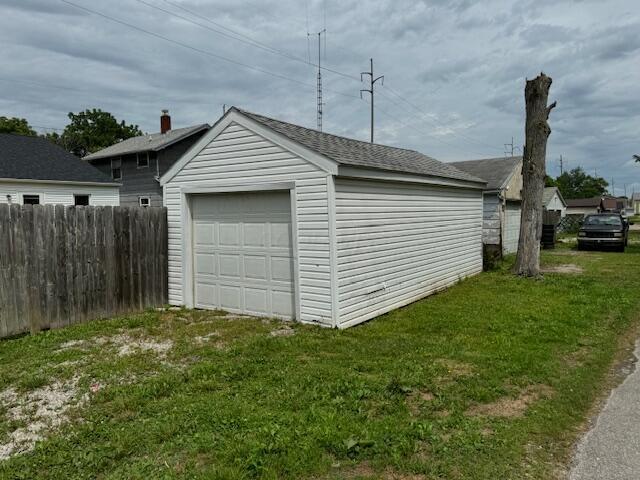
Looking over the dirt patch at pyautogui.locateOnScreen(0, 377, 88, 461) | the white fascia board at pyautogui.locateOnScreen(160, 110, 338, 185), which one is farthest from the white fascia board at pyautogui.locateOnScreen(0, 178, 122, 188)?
the dirt patch at pyautogui.locateOnScreen(0, 377, 88, 461)

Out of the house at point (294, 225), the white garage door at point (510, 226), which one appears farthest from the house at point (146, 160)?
the house at point (294, 225)

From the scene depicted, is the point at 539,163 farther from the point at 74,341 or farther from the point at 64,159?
the point at 64,159

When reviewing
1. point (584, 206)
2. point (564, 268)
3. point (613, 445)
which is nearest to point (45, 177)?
point (564, 268)

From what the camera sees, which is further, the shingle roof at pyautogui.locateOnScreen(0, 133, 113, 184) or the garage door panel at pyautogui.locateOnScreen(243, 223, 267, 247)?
the shingle roof at pyautogui.locateOnScreen(0, 133, 113, 184)

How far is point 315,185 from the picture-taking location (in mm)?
7074

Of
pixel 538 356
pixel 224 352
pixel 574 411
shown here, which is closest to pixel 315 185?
pixel 224 352

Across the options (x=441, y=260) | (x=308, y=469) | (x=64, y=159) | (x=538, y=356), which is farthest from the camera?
(x=64, y=159)

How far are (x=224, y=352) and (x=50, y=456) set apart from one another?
2563 mm

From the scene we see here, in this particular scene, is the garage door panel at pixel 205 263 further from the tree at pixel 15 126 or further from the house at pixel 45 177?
the tree at pixel 15 126

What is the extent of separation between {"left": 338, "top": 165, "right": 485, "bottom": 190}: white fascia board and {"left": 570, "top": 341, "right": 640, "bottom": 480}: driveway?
171 inches

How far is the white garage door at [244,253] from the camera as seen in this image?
7699 mm

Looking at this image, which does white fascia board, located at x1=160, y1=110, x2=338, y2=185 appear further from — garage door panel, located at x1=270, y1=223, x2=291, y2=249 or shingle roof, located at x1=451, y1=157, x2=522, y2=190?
shingle roof, located at x1=451, y1=157, x2=522, y2=190

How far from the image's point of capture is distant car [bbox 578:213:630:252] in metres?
19.3

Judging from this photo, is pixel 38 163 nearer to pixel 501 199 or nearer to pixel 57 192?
pixel 57 192
